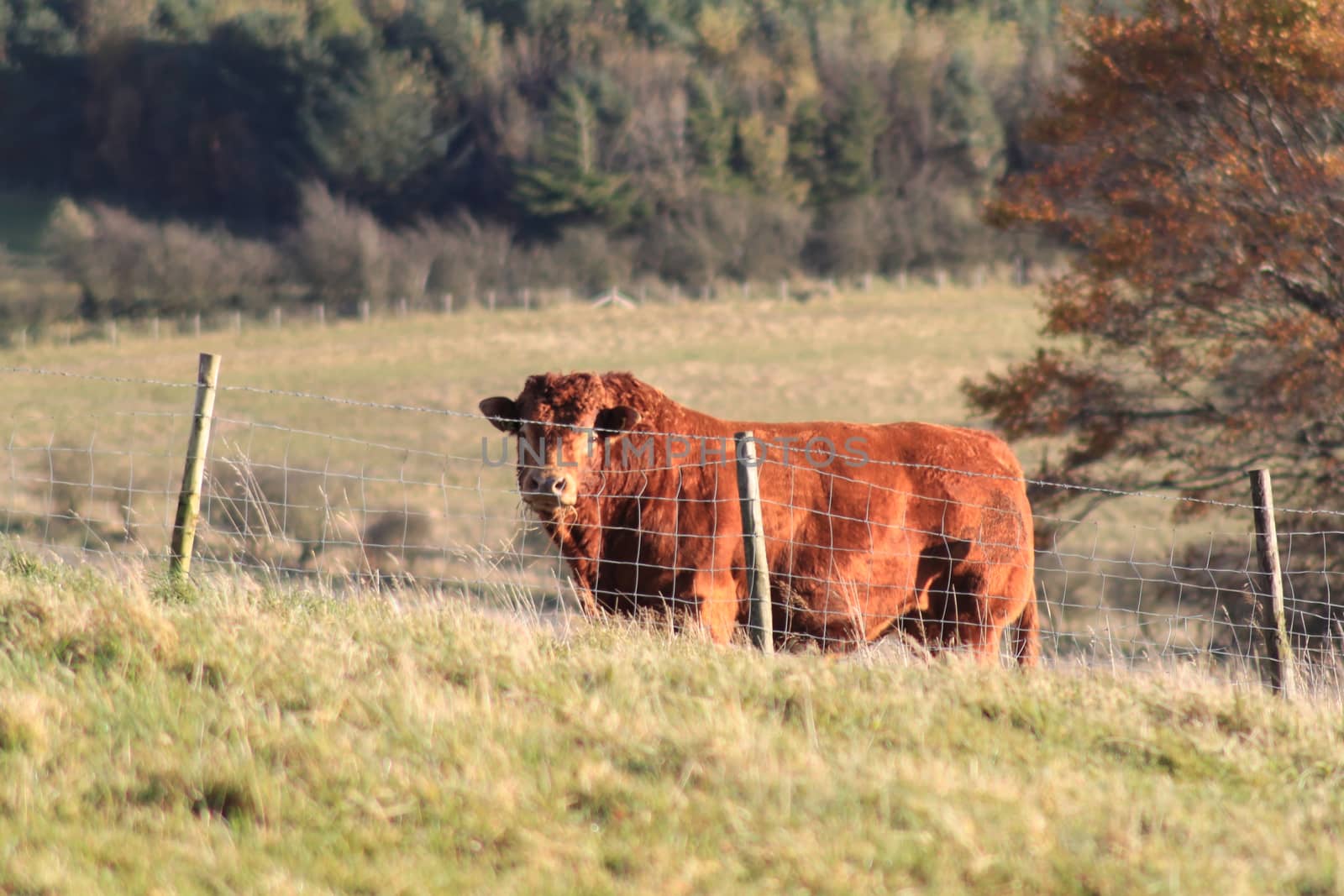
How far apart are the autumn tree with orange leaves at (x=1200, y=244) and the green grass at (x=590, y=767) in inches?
411

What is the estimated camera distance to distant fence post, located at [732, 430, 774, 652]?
6551mm

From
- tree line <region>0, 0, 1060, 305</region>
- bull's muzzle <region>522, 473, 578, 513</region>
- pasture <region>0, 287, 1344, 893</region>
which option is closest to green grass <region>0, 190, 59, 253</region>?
tree line <region>0, 0, 1060, 305</region>

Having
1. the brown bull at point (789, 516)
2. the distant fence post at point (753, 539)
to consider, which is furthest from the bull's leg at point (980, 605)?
the distant fence post at point (753, 539)

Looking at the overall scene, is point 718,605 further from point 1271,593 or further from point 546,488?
point 1271,593

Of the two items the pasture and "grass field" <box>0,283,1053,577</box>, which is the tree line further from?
the pasture

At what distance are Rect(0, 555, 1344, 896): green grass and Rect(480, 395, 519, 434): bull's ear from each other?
5.00 ft

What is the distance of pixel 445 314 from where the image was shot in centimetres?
4934

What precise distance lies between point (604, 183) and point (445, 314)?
17.2 meters

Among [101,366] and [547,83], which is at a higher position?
[547,83]

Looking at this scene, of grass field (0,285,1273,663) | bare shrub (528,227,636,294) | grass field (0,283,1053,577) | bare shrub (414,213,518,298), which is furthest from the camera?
bare shrub (528,227,636,294)

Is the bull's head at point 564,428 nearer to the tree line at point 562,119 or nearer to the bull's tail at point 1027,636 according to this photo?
the bull's tail at point 1027,636

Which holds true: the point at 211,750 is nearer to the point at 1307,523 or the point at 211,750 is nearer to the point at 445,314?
the point at 1307,523

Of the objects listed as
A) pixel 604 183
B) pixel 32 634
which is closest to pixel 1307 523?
pixel 32 634

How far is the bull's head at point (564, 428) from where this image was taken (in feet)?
21.9
